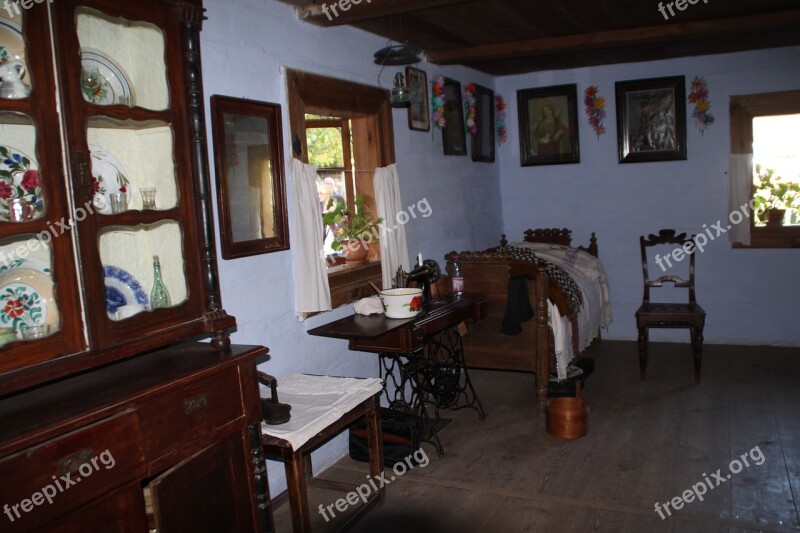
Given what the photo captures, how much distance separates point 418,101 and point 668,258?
2808 millimetres

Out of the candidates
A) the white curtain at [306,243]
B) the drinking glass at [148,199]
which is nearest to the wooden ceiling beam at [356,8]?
the white curtain at [306,243]

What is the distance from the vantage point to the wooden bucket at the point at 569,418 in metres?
3.69

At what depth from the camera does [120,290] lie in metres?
2.02

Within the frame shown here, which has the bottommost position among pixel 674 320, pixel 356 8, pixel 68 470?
pixel 674 320

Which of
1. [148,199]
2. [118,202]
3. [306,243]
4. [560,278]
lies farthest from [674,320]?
[118,202]

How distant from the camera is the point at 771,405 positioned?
4082 mm

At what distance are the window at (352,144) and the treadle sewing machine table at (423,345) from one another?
0.31 m

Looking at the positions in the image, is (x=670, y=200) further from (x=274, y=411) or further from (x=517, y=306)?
(x=274, y=411)

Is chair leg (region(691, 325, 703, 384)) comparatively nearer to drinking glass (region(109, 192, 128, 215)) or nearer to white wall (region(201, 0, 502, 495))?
white wall (region(201, 0, 502, 495))

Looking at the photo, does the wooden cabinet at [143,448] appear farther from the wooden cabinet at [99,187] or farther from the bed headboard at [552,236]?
the bed headboard at [552,236]

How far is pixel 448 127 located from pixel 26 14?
3670mm

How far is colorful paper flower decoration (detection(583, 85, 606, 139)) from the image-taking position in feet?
19.1

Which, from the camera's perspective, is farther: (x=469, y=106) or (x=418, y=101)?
(x=469, y=106)

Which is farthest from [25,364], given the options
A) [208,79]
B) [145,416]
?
[208,79]
